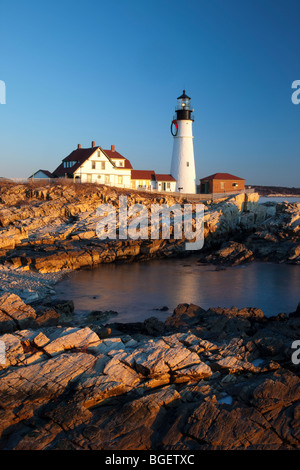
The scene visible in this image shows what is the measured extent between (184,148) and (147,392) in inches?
1238

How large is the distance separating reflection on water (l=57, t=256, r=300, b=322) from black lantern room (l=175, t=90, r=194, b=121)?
1861 cm

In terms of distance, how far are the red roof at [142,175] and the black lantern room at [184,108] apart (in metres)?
6.15

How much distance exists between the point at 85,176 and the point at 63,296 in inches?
846

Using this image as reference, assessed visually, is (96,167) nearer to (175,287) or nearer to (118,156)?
(118,156)

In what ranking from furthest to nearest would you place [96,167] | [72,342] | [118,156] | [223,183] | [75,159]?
[223,183] → [118,156] → [75,159] → [96,167] → [72,342]

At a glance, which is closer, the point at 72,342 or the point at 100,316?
the point at 72,342

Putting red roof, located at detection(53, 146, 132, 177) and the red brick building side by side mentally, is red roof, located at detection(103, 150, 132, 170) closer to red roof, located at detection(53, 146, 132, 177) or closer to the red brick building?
red roof, located at detection(53, 146, 132, 177)

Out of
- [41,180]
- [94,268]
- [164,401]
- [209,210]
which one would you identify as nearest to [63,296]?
[94,268]

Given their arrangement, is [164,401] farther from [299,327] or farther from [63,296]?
[63,296]

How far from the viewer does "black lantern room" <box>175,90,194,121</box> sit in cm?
3581

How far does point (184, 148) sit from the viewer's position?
36094 millimetres

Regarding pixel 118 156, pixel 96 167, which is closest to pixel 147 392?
pixel 96 167

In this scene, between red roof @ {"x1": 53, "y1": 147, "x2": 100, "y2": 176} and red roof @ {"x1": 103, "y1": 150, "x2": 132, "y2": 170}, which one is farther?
red roof @ {"x1": 103, "y1": 150, "x2": 132, "y2": 170}

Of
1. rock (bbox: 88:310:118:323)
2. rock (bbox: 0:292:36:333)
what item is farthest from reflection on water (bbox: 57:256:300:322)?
rock (bbox: 0:292:36:333)
